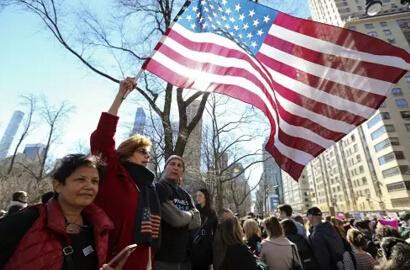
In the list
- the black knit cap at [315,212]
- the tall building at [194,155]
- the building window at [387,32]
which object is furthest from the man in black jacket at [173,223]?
the building window at [387,32]

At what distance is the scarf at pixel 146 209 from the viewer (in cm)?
241

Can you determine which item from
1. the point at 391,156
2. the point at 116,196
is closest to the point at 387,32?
the point at 391,156

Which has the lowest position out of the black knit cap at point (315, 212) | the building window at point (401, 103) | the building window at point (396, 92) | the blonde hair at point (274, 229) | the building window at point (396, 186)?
the blonde hair at point (274, 229)

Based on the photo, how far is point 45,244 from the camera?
64.9 inches

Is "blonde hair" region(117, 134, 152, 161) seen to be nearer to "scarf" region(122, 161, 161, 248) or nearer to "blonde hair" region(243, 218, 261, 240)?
"scarf" region(122, 161, 161, 248)

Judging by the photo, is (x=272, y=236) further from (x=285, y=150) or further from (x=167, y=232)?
(x=167, y=232)

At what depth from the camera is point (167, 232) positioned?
318 centimetres

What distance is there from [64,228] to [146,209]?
83cm

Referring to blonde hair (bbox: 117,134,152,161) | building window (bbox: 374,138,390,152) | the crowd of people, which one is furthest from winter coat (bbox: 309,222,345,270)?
building window (bbox: 374,138,390,152)

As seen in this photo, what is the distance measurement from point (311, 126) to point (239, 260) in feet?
7.09

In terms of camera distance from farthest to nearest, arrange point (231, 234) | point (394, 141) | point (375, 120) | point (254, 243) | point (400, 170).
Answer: point (375, 120) < point (394, 141) < point (400, 170) < point (254, 243) < point (231, 234)

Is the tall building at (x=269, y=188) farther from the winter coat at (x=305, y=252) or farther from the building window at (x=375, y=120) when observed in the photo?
the building window at (x=375, y=120)

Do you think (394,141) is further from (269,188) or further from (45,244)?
(45,244)

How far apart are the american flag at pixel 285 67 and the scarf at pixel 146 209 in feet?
6.89
